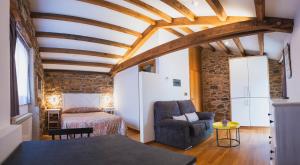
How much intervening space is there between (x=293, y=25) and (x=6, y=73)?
3.63 metres

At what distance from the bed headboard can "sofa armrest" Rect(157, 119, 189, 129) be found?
3660 millimetres

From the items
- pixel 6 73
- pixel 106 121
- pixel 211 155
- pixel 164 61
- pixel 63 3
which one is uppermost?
pixel 63 3

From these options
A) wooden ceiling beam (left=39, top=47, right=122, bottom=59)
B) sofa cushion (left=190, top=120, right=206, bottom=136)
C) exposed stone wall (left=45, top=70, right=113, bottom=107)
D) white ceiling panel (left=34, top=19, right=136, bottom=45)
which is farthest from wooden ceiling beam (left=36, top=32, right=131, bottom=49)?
sofa cushion (left=190, top=120, right=206, bottom=136)

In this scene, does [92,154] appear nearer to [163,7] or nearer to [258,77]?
[163,7]

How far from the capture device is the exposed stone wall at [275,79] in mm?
6895

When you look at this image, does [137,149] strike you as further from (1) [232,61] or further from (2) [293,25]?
(1) [232,61]

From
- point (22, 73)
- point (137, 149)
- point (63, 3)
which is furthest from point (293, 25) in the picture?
point (22, 73)

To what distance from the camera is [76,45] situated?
5930 millimetres

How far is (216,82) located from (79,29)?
5782 mm

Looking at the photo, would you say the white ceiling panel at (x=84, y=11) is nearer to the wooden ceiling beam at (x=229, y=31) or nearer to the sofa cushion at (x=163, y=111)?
the wooden ceiling beam at (x=229, y=31)

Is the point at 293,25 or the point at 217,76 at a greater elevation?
the point at 293,25

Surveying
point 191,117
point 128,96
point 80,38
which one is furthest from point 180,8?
point 128,96

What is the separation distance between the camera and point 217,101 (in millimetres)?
8070

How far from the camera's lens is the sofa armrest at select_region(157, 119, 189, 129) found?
14.5ft
